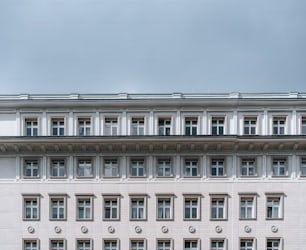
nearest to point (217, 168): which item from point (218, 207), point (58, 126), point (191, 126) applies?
point (218, 207)

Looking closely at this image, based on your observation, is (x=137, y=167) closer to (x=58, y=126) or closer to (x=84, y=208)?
(x=84, y=208)

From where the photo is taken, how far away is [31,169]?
35219 mm

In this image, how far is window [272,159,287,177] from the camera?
114 ft

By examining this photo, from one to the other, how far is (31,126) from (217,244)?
15824 millimetres

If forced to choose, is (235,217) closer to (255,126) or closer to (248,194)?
(248,194)

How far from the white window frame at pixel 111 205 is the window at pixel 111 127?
4.48 m

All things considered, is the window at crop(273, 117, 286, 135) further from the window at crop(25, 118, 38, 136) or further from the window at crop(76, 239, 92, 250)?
the window at crop(25, 118, 38, 136)

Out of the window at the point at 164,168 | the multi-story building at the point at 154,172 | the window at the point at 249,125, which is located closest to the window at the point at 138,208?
the multi-story building at the point at 154,172

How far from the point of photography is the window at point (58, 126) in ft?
117

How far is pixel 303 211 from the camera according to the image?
112 ft

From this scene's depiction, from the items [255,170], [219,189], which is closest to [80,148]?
[219,189]

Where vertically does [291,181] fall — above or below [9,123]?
below

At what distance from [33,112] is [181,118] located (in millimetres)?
10776

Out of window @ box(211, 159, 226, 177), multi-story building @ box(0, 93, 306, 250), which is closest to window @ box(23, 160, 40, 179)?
multi-story building @ box(0, 93, 306, 250)
